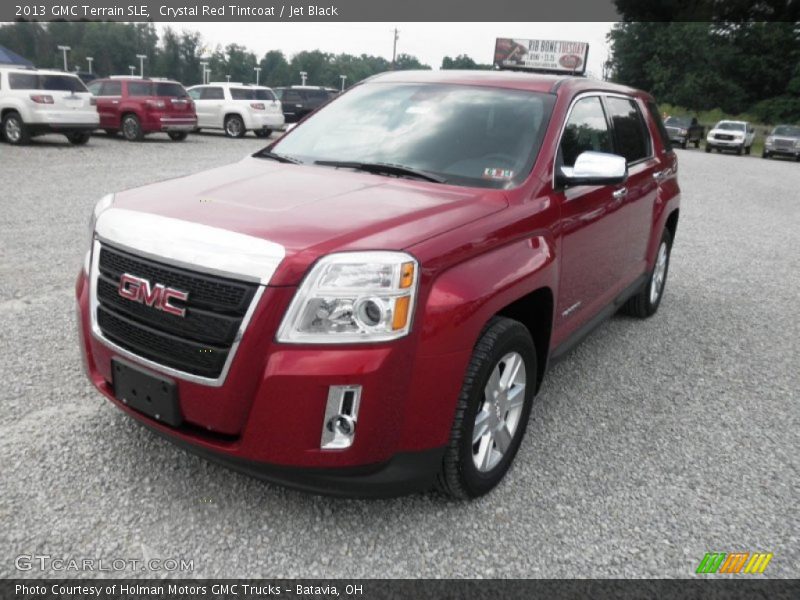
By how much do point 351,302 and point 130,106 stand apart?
60.9 feet

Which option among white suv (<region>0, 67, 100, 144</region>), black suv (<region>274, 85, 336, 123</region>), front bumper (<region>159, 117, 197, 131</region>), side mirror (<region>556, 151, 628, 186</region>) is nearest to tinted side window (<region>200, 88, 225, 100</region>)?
front bumper (<region>159, 117, 197, 131</region>)

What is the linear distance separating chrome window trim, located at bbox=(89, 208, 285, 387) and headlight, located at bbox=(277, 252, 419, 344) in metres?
0.15

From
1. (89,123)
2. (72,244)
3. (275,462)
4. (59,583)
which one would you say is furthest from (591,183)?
(89,123)

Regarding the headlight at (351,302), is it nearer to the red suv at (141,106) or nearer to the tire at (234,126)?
the red suv at (141,106)

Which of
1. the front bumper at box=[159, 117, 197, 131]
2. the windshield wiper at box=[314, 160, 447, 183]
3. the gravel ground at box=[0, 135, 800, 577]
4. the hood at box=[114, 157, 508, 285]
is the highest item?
the windshield wiper at box=[314, 160, 447, 183]

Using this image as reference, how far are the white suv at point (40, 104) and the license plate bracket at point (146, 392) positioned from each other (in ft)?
48.4

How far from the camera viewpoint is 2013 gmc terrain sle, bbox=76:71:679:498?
2283 millimetres

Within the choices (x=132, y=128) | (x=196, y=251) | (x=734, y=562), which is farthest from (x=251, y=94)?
(x=734, y=562)

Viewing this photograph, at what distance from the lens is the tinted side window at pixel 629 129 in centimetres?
450

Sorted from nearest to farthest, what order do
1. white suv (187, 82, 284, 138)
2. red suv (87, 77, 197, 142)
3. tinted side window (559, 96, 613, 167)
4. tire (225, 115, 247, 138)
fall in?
tinted side window (559, 96, 613, 167), red suv (87, 77, 197, 142), white suv (187, 82, 284, 138), tire (225, 115, 247, 138)

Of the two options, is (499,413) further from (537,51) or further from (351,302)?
(537,51)

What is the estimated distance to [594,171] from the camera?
321 centimetres

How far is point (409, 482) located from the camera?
2479 millimetres

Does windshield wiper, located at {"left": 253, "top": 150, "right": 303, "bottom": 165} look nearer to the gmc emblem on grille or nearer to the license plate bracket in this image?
the gmc emblem on grille
